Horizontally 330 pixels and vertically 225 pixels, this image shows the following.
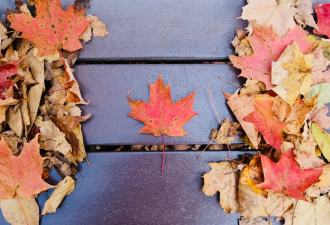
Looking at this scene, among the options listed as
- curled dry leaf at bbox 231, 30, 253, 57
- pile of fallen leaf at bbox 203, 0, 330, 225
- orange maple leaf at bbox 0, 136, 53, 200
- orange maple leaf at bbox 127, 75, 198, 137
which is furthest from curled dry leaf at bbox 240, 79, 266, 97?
orange maple leaf at bbox 0, 136, 53, 200

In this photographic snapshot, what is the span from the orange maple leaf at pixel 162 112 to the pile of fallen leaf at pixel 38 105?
0.78 feet

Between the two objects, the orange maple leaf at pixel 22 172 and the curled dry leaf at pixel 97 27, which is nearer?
the orange maple leaf at pixel 22 172

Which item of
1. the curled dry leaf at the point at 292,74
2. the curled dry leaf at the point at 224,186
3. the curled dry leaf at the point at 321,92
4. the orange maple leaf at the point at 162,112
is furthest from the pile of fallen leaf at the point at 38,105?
the curled dry leaf at the point at 321,92

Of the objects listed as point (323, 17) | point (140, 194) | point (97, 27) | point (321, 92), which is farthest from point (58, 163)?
point (323, 17)

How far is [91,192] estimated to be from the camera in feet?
3.36

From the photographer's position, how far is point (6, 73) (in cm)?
94

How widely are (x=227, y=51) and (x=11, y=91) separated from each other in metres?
0.91

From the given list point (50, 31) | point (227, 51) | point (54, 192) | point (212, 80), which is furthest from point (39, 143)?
point (227, 51)

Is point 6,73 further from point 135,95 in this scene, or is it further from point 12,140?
point 135,95

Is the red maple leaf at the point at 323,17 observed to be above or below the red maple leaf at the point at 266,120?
above

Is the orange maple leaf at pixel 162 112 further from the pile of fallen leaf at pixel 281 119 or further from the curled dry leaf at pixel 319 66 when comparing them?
the curled dry leaf at pixel 319 66

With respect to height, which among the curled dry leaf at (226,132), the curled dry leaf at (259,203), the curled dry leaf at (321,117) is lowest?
the curled dry leaf at (259,203)

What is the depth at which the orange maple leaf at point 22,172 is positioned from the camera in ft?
3.02

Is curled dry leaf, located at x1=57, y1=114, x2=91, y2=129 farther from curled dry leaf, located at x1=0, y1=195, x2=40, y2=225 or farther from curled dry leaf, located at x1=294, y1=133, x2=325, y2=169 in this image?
curled dry leaf, located at x1=294, y1=133, x2=325, y2=169
